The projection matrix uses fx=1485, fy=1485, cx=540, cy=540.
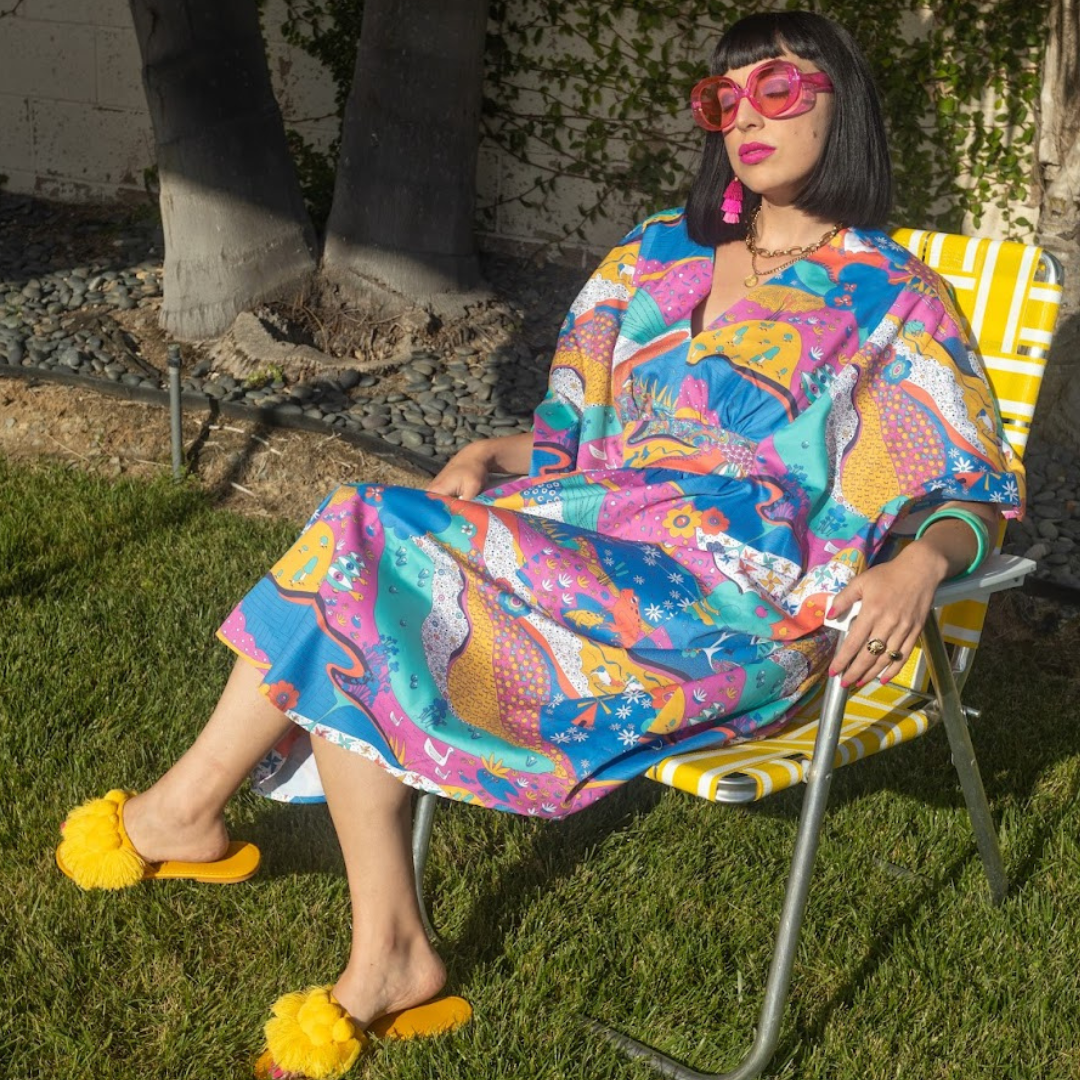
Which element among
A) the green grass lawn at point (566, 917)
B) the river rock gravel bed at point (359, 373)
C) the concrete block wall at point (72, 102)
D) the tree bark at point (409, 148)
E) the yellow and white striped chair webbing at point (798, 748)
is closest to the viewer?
the yellow and white striped chair webbing at point (798, 748)

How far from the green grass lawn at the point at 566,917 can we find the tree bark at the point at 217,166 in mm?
1950

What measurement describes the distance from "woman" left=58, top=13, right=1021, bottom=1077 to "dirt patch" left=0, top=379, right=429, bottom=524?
1.79 metres

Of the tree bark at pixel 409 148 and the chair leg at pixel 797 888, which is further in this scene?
the tree bark at pixel 409 148

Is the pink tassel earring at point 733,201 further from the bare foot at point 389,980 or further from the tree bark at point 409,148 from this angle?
the tree bark at point 409,148

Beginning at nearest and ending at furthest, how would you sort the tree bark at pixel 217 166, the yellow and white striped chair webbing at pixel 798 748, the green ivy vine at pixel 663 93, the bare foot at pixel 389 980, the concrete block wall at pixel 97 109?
the yellow and white striped chair webbing at pixel 798 748, the bare foot at pixel 389 980, the tree bark at pixel 217 166, the green ivy vine at pixel 663 93, the concrete block wall at pixel 97 109

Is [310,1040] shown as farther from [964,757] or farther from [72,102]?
[72,102]

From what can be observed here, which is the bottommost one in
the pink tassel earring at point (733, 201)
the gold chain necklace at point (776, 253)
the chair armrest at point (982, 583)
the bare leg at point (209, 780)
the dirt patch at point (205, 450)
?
the dirt patch at point (205, 450)

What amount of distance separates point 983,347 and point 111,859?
71.2 inches

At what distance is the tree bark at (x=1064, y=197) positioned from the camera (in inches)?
189

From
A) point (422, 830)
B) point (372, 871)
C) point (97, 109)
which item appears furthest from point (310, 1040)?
point (97, 109)

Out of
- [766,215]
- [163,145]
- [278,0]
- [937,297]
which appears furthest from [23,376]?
[937,297]

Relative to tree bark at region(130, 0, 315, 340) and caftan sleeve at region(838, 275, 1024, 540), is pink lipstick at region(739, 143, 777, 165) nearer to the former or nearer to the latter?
caftan sleeve at region(838, 275, 1024, 540)

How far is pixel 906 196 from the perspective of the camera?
566cm

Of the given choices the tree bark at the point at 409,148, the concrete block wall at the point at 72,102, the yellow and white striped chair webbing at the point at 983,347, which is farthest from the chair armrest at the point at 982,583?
the concrete block wall at the point at 72,102
